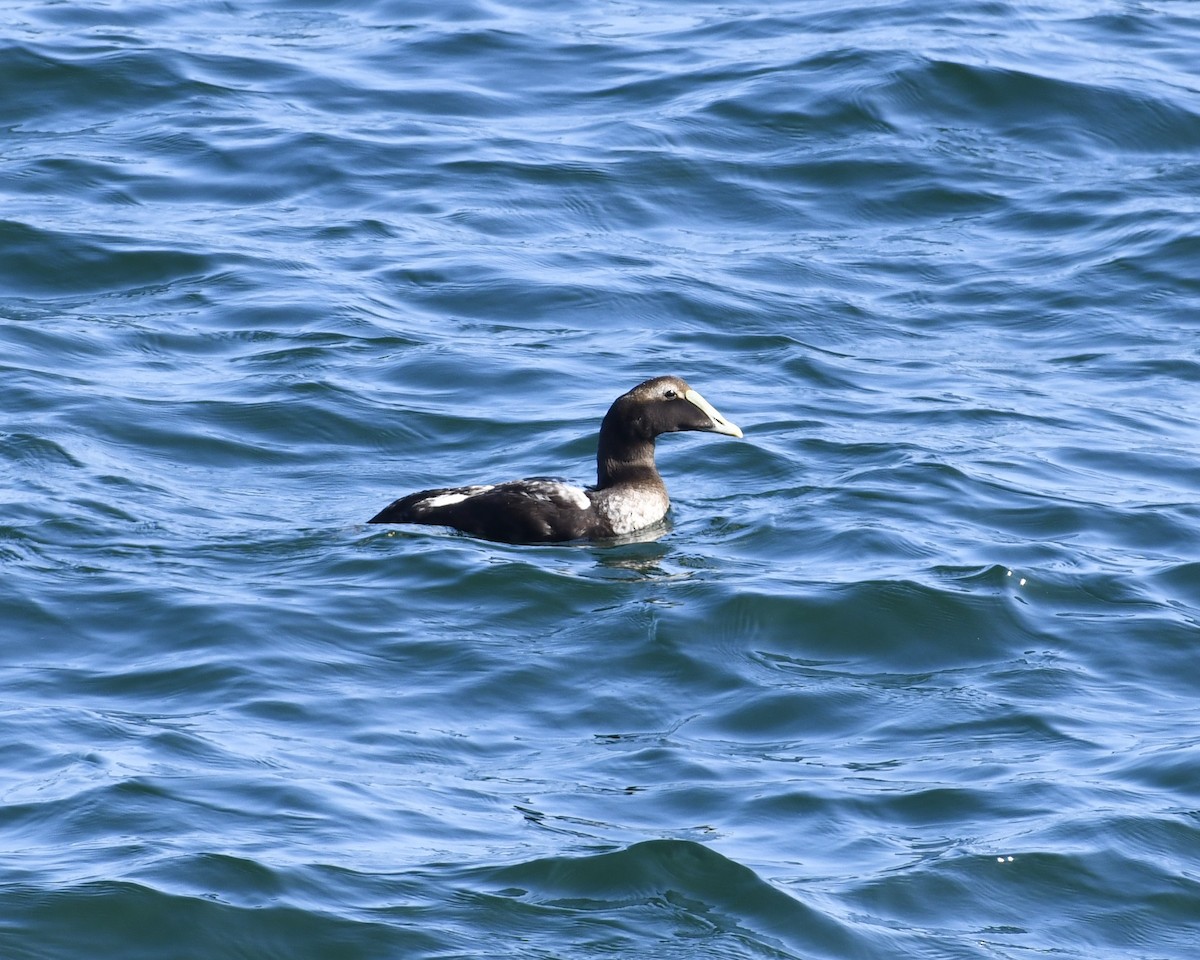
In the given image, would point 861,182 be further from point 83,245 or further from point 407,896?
point 407,896

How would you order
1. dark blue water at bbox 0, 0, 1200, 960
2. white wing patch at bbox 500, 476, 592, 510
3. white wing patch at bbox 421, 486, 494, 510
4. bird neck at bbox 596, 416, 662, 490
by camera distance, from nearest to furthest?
1. dark blue water at bbox 0, 0, 1200, 960
2. white wing patch at bbox 421, 486, 494, 510
3. white wing patch at bbox 500, 476, 592, 510
4. bird neck at bbox 596, 416, 662, 490

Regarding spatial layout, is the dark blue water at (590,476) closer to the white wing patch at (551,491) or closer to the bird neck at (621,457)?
the white wing patch at (551,491)

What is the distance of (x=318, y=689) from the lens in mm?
8773

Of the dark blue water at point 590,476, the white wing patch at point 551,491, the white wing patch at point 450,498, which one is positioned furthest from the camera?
the white wing patch at point 551,491

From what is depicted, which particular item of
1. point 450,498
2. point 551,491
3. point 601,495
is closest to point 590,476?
point 601,495

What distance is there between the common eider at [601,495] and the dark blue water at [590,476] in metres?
0.14

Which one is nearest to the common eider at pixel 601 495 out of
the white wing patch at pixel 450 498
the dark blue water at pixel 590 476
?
the white wing patch at pixel 450 498

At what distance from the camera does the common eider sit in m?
10.7

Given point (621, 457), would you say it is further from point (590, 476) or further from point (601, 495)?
point (590, 476)

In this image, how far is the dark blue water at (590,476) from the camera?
23.9 ft

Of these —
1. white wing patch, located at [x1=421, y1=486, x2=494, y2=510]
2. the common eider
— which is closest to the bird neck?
the common eider

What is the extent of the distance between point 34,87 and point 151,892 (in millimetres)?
13157

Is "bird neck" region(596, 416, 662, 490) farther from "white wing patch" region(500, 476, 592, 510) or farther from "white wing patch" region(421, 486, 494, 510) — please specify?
"white wing patch" region(421, 486, 494, 510)

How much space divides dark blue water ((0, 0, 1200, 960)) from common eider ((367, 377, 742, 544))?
0.14 meters
